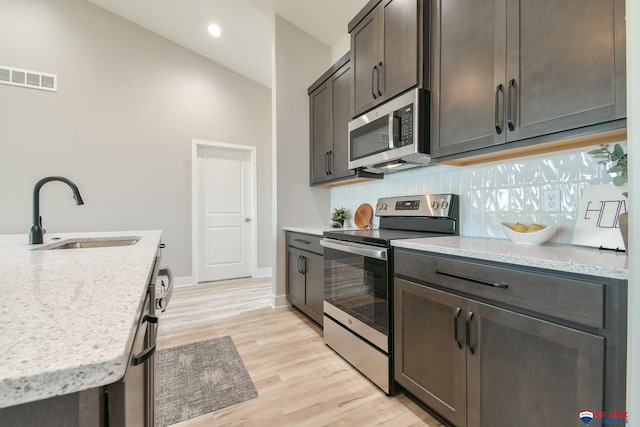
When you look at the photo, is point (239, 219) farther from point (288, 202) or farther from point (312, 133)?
point (312, 133)

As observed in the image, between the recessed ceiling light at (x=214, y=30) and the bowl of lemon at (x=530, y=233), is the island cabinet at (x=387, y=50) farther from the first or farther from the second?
the recessed ceiling light at (x=214, y=30)

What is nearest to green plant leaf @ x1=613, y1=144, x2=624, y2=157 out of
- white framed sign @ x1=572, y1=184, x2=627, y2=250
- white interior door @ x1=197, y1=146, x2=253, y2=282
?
white framed sign @ x1=572, y1=184, x2=627, y2=250

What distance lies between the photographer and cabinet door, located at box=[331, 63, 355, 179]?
259cm

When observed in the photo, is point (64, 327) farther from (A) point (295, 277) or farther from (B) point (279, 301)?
(B) point (279, 301)

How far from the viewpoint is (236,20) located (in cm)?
331

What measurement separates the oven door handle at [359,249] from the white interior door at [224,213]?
8.75ft

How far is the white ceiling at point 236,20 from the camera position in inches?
116

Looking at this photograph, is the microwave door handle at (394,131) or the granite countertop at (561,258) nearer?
the granite countertop at (561,258)

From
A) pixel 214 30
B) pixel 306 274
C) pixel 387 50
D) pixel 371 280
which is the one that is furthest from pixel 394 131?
pixel 214 30

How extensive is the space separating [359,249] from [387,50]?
1.38m

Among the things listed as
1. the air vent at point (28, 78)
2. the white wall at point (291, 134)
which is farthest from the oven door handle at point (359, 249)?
the air vent at point (28, 78)

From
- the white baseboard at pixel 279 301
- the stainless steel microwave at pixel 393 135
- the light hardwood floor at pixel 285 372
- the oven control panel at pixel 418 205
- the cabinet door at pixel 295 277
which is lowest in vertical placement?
the light hardwood floor at pixel 285 372

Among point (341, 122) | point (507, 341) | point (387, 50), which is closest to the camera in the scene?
point (507, 341)

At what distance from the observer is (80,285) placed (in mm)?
647
